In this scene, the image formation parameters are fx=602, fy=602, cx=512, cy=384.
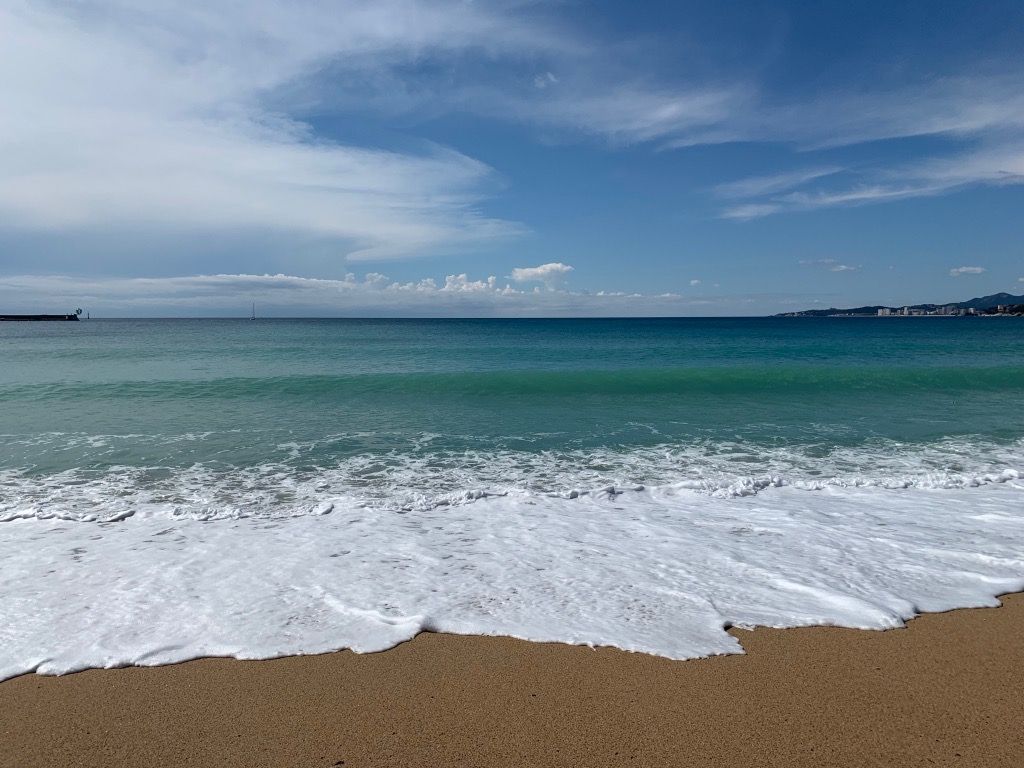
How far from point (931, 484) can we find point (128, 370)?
78.4ft

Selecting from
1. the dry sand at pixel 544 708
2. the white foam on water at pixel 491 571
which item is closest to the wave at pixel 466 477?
the white foam on water at pixel 491 571

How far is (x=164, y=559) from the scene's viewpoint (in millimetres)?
5078

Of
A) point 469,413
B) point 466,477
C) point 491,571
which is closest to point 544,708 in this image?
point 491,571

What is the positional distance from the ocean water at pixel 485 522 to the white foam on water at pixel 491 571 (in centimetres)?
2

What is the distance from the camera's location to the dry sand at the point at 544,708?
2.79 meters

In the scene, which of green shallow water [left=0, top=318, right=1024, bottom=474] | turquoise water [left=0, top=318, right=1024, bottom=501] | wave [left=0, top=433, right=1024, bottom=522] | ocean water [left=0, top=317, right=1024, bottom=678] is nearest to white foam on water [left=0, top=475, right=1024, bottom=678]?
ocean water [left=0, top=317, right=1024, bottom=678]

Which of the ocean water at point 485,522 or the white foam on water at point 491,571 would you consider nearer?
the white foam on water at point 491,571

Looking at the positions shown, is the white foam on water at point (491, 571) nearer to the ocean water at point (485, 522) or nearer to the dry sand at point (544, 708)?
the ocean water at point (485, 522)

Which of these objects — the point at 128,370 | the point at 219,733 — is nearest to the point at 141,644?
the point at 219,733

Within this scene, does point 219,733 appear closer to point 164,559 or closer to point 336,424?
point 164,559

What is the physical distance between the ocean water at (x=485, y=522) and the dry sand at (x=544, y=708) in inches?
9.8

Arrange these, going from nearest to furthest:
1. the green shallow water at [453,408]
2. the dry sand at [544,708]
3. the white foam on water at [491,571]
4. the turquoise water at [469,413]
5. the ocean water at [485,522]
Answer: the dry sand at [544,708]
the white foam on water at [491,571]
the ocean water at [485,522]
the turquoise water at [469,413]
the green shallow water at [453,408]

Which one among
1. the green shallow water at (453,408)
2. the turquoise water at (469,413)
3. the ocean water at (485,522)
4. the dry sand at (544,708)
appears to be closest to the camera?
the dry sand at (544,708)

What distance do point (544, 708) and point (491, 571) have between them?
1.81 m
